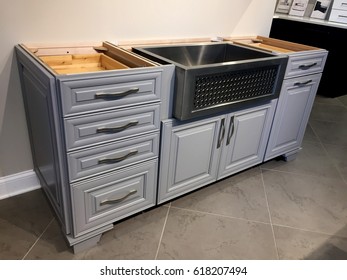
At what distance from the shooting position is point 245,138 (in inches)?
72.6

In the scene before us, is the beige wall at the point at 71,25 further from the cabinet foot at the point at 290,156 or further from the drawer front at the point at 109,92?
the cabinet foot at the point at 290,156

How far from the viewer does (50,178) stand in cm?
144

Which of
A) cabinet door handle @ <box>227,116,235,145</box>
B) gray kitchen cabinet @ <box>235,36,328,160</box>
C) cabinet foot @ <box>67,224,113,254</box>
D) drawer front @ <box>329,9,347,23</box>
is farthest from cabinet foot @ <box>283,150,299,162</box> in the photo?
drawer front @ <box>329,9,347,23</box>

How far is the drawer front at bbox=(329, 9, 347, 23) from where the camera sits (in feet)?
11.9

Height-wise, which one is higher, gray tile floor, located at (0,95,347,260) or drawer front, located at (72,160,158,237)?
drawer front, located at (72,160,158,237)

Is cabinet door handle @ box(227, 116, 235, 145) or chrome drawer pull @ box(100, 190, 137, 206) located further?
cabinet door handle @ box(227, 116, 235, 145)

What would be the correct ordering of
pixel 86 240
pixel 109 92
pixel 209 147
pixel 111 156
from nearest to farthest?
pixel 109 92, pixel 111 156, pixel 86 240, pixel 209 147

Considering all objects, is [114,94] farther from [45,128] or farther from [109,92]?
[45,128]

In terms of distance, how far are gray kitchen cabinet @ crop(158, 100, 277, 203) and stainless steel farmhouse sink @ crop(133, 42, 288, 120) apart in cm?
10

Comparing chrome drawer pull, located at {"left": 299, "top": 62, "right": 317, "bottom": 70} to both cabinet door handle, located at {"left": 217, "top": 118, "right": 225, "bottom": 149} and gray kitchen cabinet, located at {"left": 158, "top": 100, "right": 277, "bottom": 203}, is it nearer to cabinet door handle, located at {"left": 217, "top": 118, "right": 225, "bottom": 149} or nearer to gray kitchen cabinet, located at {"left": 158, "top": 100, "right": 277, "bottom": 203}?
gray kitchen cabinet, located at {"left": 158, "top": 100, "right": 277, "bottom": 203}

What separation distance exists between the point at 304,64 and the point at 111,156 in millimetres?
1411

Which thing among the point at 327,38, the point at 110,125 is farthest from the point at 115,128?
the point at 327,38

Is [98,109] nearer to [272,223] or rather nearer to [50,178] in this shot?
[50,178]

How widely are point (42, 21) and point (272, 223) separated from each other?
5.39ft
